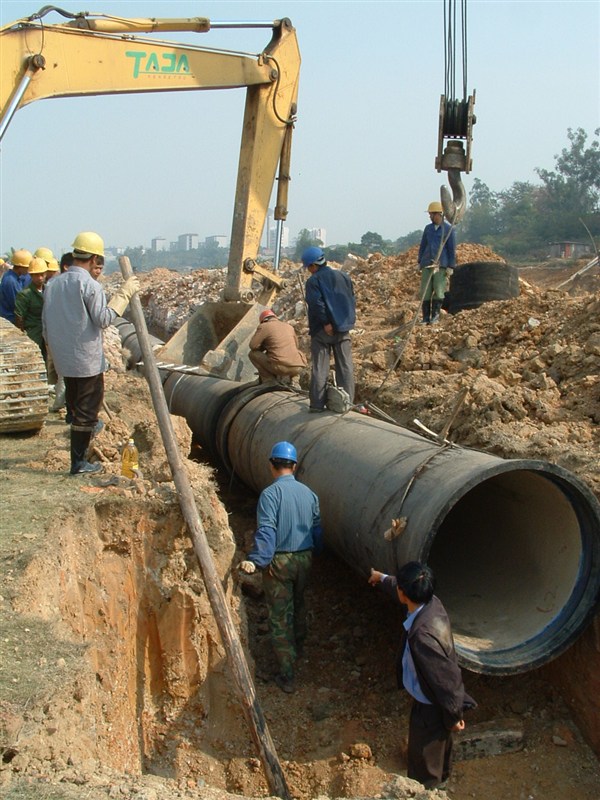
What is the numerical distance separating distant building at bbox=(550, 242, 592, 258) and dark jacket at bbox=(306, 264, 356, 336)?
19408 mm

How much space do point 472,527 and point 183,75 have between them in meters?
6.02

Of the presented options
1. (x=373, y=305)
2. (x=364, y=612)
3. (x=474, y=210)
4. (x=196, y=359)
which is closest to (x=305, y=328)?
(x=373, y=305)

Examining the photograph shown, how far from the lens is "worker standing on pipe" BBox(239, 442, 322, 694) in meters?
5.35

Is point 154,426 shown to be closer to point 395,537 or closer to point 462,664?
point 395,537

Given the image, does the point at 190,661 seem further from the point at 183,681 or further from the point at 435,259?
the point at 435,259

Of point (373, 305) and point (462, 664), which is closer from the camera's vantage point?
point (462, 664)

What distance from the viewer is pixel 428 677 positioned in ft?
13.3

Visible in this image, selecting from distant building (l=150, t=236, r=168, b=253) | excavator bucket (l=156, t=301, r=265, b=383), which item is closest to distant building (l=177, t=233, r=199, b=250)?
distant building (l=150, t=236, r=168, b=253)

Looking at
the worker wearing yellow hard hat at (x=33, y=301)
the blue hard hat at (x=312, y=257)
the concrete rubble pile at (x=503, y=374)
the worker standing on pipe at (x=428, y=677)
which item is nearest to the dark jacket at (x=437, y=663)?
the worker standing on pipe at (x=428, y=677)

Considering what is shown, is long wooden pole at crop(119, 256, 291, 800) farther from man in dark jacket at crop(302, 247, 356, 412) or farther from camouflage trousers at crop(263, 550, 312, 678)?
man in dark jacket at crop(302, 247, 356, 412)

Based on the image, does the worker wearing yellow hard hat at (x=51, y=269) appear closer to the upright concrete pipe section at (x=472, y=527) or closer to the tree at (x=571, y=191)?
the upright concrete pipe section at (x=472, y=527)

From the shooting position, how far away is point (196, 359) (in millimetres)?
10820

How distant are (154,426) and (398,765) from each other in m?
3.46

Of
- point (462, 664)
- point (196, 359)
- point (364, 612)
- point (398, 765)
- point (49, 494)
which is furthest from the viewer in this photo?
point (196, 359)
